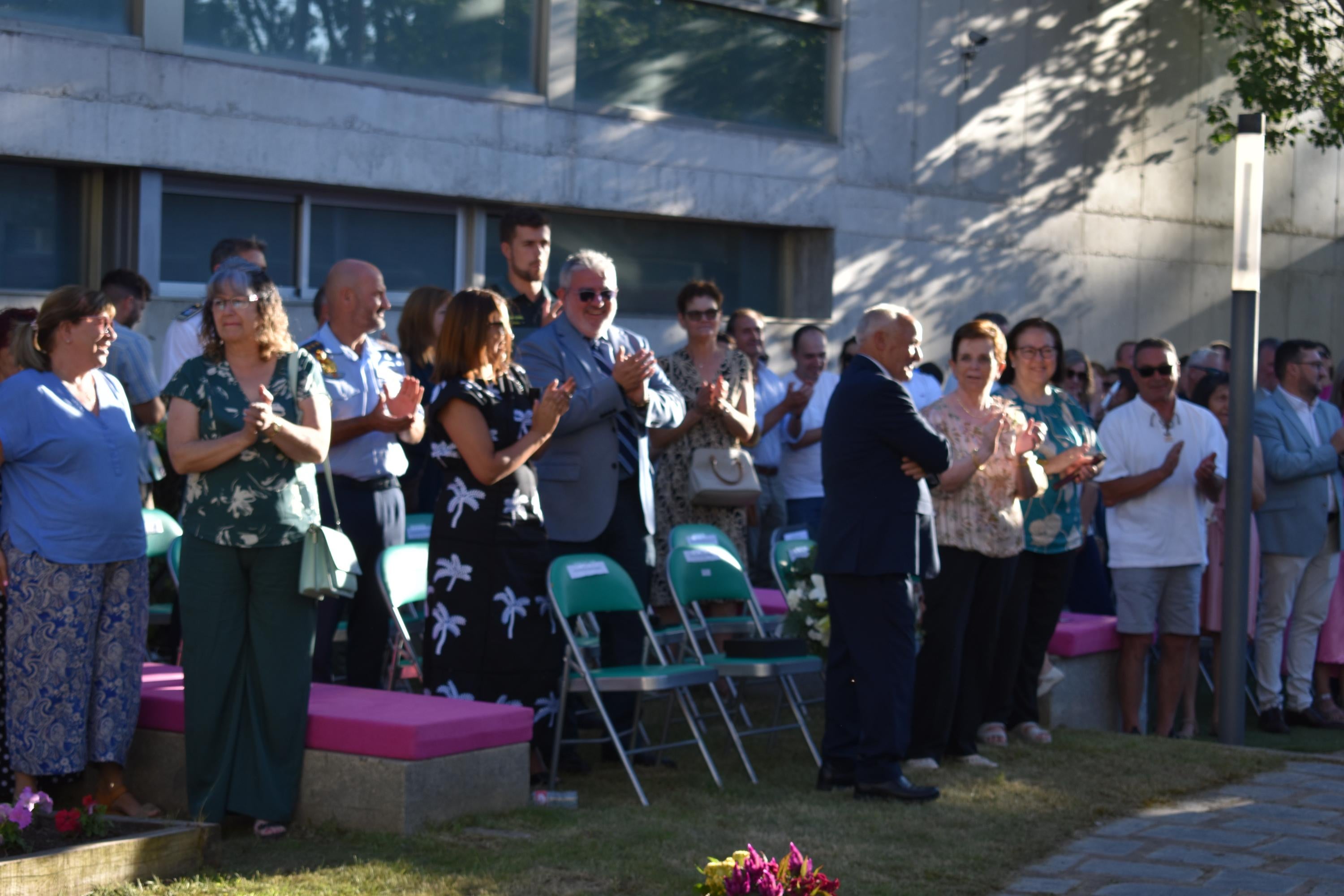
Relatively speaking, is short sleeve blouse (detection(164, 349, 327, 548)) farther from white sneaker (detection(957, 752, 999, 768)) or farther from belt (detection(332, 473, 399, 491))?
white sneaker (detection(957, 752, 999, 768))

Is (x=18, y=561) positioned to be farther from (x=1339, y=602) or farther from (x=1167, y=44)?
(x=1167, y=44)

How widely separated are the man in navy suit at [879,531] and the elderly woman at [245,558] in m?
2.02

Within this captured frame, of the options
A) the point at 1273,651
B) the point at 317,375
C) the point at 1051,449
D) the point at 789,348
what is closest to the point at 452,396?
the point at 317,375

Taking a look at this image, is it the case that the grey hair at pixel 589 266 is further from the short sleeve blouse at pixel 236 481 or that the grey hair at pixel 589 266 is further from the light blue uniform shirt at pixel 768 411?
the light blue uniform shirt at pixel 768 411

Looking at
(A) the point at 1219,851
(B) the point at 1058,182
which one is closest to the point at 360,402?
(A) the point at 1219,851

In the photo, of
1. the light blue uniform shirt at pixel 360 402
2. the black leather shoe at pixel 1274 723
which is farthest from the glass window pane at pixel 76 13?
the black leather shoe at pixel 1274 723

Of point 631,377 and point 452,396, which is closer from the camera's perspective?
point 452,396

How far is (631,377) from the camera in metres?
6.93

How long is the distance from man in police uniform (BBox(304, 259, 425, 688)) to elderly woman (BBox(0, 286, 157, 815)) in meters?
1.09

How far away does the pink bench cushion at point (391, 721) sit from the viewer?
5.90 metres

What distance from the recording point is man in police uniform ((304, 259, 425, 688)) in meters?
7.27

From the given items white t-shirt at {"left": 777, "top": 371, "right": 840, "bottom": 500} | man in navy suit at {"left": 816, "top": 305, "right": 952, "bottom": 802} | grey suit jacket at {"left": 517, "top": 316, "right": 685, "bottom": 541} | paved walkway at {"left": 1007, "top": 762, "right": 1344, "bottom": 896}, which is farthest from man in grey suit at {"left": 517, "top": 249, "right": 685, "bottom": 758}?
white t-shirt at {"left": 777, "top": 371, "right": 840, "bottom": 500}

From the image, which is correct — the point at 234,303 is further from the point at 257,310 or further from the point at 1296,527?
the point at 1296,527

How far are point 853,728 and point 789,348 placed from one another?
7574 millimetres
